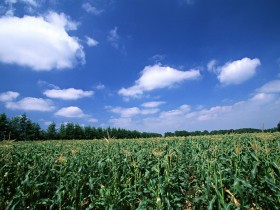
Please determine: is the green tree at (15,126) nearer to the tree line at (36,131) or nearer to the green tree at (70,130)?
the tree line at (36,131)

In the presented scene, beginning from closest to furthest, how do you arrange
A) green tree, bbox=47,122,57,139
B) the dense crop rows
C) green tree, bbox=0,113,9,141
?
1. the dense crop rows
2. green tree, bbox=0,113,9,141
3. green tree, bbox=47,122,57,139

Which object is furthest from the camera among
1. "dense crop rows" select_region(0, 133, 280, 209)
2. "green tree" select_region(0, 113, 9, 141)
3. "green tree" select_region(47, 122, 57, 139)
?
"green tree" select_region(47, 122, 57, 139)

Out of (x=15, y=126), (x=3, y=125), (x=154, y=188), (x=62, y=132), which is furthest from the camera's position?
(x=62, y=132)

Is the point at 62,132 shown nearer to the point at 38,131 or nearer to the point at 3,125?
the point at 38,131

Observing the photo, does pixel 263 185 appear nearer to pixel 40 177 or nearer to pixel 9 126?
pixel 40 177

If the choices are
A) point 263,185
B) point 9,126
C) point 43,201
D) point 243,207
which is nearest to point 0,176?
point 43,201

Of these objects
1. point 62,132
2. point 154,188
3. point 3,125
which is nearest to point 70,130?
point 62,132

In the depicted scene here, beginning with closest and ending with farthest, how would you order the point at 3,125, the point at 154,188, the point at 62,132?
the point at 154,188
the point at 3,125
the point at 62,132

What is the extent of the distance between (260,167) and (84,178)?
17.5 ft

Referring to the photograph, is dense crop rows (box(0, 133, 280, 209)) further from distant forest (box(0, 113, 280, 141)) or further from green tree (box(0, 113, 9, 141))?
green tree (box(0, 113, 9, 141))

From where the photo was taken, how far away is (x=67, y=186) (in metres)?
5.59

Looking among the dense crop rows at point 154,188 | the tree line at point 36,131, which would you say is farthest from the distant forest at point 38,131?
the dense crop rows at point 154,188

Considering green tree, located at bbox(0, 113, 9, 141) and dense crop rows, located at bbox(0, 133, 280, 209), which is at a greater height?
green tree, located at bbox(0, 113, 9, 141)

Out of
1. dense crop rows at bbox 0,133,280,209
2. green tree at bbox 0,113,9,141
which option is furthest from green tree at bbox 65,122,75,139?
dense crop rows at bbox 0,133,280,209
